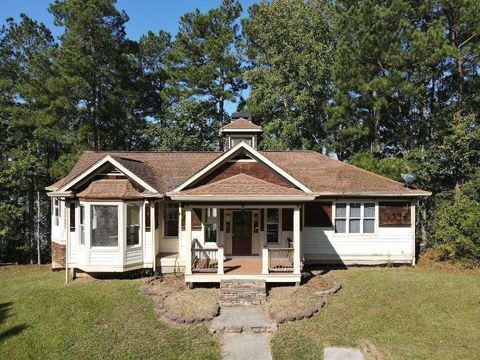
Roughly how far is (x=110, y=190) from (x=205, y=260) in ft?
16.1

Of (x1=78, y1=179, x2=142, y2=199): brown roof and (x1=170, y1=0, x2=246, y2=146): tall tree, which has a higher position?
(x1=170, y1=0, x2=246, y2=146): tall tree

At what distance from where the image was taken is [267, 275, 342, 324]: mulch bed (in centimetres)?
1089

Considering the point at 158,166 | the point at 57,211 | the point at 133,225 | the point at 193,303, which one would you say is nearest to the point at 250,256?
the point at 193,303

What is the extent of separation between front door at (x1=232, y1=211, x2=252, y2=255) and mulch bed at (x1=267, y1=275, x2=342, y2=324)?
8.62 ft

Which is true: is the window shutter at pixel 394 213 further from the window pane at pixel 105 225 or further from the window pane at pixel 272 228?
the window pane at pixel 105 225

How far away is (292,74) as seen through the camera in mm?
28906

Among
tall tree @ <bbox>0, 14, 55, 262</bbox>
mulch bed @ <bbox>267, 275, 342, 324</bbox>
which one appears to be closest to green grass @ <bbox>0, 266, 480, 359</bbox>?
mulch bed @ <bbox>267, 275, 342, 324</bbox>

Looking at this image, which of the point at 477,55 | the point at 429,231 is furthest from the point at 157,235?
the point at 477,55

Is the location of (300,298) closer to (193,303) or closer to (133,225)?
(193,303)

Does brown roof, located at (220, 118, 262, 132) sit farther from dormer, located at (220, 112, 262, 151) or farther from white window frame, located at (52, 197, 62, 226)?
white window frame, located at (52, 197, 62, 226)

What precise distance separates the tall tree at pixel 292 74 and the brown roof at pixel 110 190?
617 inches

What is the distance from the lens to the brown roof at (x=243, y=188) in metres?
13.3

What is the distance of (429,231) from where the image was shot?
2133cm

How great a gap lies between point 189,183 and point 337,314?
7158 mm
